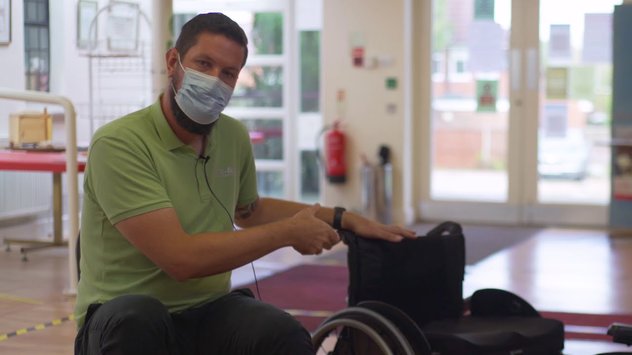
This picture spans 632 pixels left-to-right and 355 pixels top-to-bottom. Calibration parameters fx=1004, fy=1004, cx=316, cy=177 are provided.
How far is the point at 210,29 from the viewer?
7.38 feet

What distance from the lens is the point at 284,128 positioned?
841cm

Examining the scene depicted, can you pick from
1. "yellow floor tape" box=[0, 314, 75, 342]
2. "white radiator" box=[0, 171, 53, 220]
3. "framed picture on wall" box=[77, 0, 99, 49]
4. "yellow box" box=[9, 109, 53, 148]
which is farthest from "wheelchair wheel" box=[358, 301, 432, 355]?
"white radiator" box=[0, 171, 53, 220]

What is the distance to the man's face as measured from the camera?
226cm

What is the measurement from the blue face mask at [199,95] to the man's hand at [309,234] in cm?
32

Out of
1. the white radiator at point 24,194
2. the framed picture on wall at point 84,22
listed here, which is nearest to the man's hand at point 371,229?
the framed picture on wall at point 84,22

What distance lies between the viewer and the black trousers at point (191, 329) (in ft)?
6.88

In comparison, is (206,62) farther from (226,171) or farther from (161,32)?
(161,32)

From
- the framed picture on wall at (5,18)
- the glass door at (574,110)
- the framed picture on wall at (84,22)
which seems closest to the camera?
the framed picture on wall at (5,18)

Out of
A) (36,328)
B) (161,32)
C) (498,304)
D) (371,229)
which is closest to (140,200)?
(371,229)

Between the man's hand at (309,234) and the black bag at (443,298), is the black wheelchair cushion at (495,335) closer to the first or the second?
the black bag at (443,298)

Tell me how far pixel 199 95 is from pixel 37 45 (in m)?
4.41

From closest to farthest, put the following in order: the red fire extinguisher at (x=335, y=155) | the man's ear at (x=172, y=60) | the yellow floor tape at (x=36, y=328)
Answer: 1. the man's ear at (x=172, y=60)
2. the yellow floor tape at (x=36, y=328)
3. the red fire extinguisher at (x=335, y=155)

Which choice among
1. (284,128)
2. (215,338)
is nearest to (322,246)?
(215,338)

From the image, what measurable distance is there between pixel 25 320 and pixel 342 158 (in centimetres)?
379
